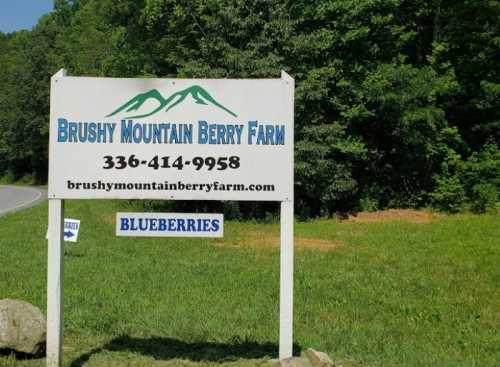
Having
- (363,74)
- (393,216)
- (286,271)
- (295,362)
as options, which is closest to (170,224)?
(286,271)

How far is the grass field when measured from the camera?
5469 millimetres

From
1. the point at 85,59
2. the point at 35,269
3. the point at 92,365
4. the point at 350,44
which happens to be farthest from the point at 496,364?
the point at 85,59

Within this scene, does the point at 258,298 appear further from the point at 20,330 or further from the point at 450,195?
the point at 450,195

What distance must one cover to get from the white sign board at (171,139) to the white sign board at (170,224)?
16 centimetres

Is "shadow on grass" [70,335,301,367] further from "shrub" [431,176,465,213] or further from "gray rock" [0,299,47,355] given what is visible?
"shrub" [431,176,465,213]

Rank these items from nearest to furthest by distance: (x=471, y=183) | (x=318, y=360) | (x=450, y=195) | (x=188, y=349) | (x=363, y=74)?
(x=318, y=360)
(x=188, y=349)
(x=450, y=195)
(x=363, y=74)
(x=471, y=183)

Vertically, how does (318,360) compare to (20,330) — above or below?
below

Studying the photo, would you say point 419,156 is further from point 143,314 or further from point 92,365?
point 92,365

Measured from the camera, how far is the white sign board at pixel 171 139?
188 inches

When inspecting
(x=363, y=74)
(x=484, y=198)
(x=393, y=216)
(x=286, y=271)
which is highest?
(x=363, y=74)

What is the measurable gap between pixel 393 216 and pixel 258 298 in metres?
14.5

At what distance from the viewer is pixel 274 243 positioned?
14.1 metres

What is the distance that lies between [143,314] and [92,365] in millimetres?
1773

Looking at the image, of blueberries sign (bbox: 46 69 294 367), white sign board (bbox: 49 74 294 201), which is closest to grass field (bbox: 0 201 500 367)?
blueberries sign (bbox: 46 69 294 367)
